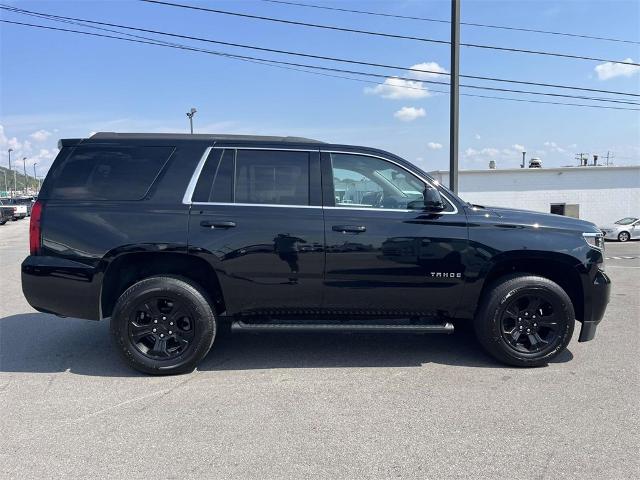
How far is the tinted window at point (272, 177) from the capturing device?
430 centimetres

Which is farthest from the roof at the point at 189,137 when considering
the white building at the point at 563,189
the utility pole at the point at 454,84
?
the white building at the point at 563,189

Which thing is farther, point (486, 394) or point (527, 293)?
point (527, 293)

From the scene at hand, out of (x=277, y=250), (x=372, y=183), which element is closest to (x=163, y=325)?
(x=277, y=250)

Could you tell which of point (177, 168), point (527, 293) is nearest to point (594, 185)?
point (527, 293)

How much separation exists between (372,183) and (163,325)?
2.28 meters

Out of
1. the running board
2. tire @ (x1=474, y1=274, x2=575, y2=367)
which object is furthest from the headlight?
the running board

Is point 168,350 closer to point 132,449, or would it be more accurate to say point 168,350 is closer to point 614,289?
point 132,449

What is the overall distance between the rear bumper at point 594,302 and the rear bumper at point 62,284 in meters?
4.40

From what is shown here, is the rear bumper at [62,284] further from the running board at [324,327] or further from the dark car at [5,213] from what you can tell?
the dark car at [5,213]

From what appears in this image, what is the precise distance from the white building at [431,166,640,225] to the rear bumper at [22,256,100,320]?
2442cm

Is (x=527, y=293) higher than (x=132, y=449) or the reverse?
higher

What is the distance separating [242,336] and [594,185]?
90.4ft

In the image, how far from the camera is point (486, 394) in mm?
3797

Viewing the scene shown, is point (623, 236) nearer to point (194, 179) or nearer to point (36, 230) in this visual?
point (194, 179)
